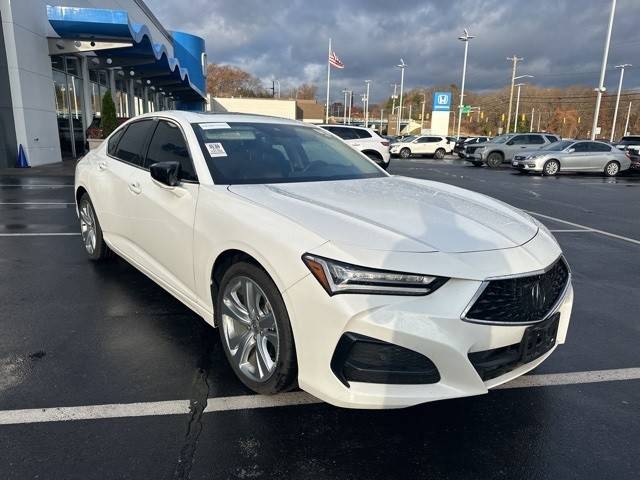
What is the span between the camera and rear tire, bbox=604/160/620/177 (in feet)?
70.7

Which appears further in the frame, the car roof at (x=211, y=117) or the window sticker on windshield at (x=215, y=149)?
the car roof at (x=211, y=117)

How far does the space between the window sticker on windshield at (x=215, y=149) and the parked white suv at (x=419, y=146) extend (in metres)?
33.4

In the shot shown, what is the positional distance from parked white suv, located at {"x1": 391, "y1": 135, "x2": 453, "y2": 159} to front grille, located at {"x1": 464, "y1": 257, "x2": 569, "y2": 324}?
112 feet

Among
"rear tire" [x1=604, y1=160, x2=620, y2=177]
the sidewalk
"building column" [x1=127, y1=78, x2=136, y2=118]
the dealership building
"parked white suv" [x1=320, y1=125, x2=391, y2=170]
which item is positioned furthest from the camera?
"building column" [x1=127, y1=78, x2=136, y2=118]

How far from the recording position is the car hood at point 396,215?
2.48m

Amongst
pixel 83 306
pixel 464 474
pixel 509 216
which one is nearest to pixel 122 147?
pixel 83 306

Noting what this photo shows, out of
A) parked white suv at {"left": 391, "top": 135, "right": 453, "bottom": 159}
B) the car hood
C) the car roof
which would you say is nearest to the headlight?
Answer: the car hood

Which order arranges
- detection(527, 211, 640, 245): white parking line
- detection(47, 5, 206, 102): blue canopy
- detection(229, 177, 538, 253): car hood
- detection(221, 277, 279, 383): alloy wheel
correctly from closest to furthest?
detection(229, 177, 538, 253): car hood
detection(221, 277, 279, 383): alloy wheel
detection(527, 211, 640, 245): white parking line
detection(47, 5, 206, 102): blue canopy

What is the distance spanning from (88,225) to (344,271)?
4181 mm

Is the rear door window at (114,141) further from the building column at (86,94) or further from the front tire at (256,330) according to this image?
the building column at (86,94)

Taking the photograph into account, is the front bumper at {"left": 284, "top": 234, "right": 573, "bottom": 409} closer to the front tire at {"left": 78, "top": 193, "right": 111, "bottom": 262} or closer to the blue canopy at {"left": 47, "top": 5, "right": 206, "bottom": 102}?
the front tire at {"left": 78, "top": 193, "right": 111, "bottom": 262}

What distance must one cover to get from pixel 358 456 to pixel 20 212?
8.21 metres

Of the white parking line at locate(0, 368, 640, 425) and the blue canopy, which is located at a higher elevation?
the blue canopy

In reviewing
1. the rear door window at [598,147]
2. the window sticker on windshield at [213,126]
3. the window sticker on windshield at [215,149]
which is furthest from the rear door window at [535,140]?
the window sticker on windshield at [215,149]
